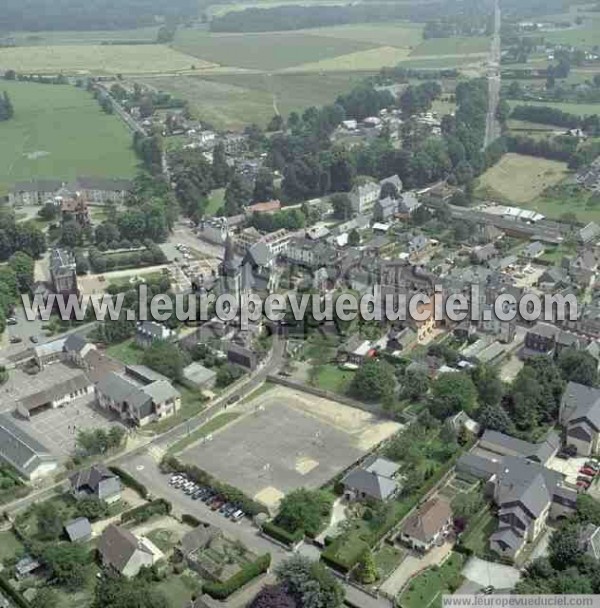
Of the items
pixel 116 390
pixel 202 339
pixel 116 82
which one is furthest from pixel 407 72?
pixel 116 390

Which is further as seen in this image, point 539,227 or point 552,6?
point 552,6

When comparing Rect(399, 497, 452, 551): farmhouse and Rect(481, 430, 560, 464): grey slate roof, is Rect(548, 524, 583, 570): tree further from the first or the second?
Rect(481, 430, 560, 464): grey slate roof

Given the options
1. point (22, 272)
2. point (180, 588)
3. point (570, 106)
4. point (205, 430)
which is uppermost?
point (570, 106)

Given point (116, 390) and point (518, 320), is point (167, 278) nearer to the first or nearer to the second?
point (116, 390)

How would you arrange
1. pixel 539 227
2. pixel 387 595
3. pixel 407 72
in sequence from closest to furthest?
pixel 387 595
pixel 539 227
pixel 407 72

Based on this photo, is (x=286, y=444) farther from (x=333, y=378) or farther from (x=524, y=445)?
(x=524, y=445)

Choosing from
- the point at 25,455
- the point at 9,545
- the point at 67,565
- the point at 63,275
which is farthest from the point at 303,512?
the point at 63,275

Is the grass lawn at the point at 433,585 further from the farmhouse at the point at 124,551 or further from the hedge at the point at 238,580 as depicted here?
the farmhouse at the point at 124,551
